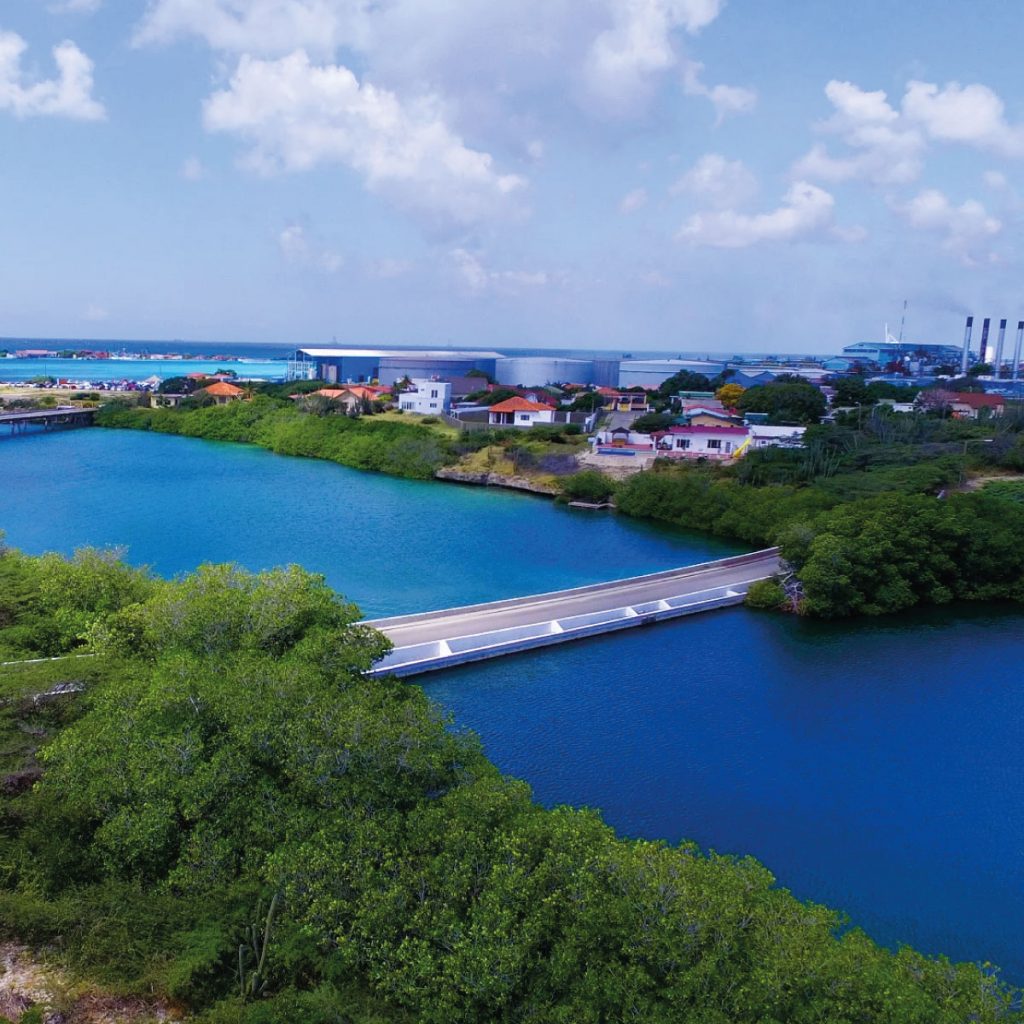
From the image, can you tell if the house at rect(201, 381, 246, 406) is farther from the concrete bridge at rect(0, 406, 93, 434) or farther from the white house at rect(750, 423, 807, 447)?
the white house at rect(750, 423, 807, 447)

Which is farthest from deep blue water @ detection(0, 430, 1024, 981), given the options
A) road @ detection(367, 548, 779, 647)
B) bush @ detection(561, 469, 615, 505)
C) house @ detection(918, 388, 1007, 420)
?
house @ detection(918, 388, 1007, 420)

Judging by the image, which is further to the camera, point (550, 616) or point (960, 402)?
point (960, 402)

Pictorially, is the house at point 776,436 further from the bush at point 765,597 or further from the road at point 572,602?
the bush at point 765,597

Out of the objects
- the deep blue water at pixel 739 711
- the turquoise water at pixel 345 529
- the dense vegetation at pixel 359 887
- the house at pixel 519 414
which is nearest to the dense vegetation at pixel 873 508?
the deep blue water at pixel 739 711

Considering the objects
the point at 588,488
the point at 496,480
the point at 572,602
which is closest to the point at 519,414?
the point at 496,480

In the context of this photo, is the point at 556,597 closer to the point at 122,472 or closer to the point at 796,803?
the point at 796,803

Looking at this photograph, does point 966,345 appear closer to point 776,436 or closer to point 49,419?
point 776,436
